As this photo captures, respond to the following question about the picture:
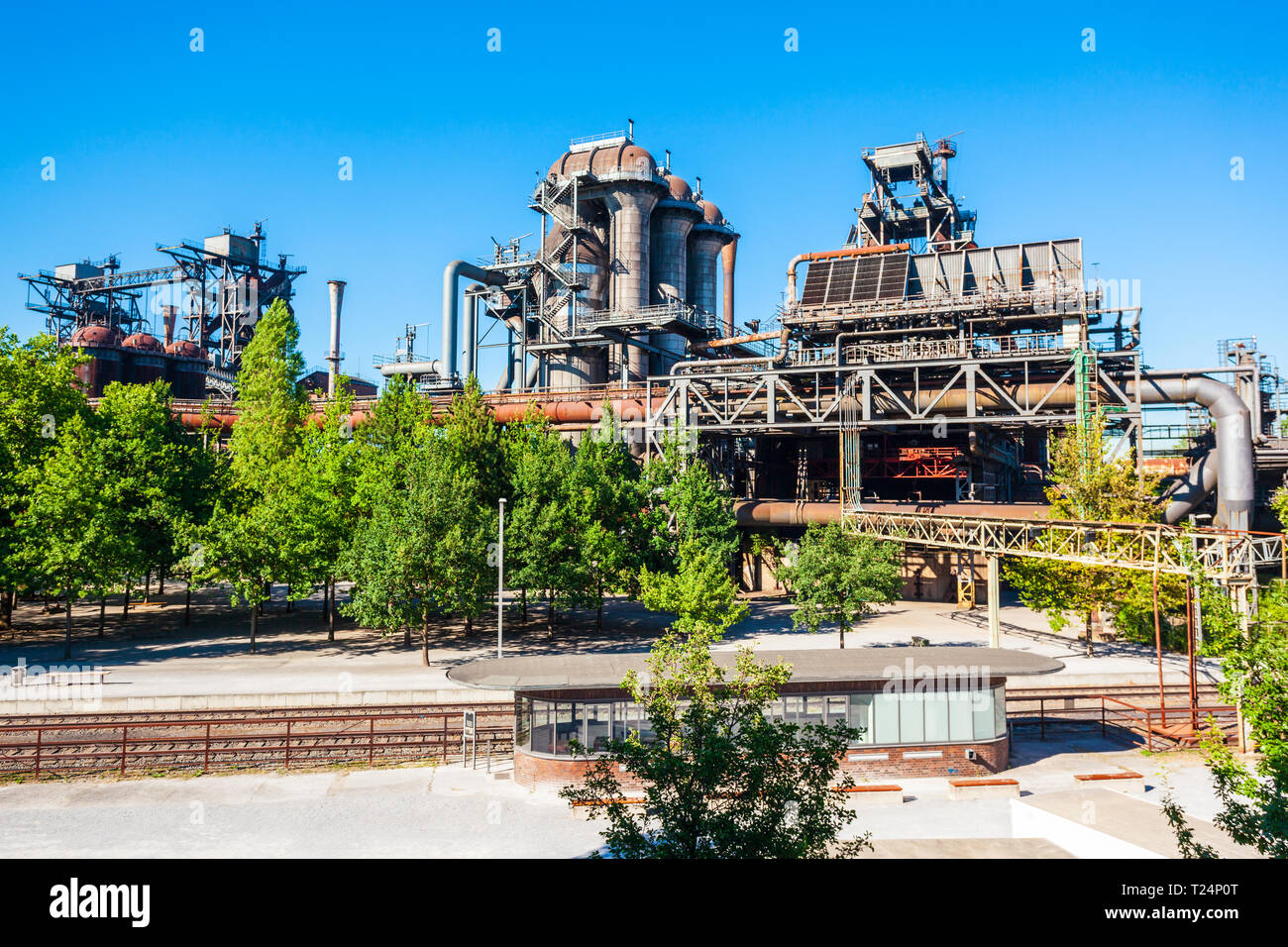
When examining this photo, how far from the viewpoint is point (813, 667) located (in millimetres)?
21016

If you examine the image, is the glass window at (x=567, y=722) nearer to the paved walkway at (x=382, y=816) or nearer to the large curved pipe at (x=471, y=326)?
the paved walkway at (x=382, y=816)

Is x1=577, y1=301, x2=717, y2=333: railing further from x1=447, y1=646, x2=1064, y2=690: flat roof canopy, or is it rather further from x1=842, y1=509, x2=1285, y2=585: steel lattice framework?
x1=447, y1=646, x2=1064, y2=690: flat roof canopy

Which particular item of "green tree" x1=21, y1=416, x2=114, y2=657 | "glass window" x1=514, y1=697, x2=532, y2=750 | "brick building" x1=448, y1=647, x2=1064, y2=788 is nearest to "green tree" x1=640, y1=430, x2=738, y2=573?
"brick building" x1=448, y1=647, x2=1064, y2=788

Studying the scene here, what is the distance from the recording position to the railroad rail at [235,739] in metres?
21.5

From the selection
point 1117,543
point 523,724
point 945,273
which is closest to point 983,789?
point 523,724

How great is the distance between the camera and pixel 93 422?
125 ft

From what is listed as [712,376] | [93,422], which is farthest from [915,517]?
[93,422]

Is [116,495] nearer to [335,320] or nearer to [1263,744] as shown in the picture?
[1263,744]

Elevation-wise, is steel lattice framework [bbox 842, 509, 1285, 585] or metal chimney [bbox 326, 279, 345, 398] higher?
metal chimney [bbox 326, 279, 345, 398]

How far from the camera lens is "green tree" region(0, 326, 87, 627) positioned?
3222 cm

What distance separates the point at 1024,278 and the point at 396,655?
1717 inches

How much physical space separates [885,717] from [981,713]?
2.53 meters

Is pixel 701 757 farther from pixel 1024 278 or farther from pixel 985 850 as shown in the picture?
pixel 1024 278

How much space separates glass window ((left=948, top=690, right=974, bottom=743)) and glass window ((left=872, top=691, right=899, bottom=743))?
1428 mm
